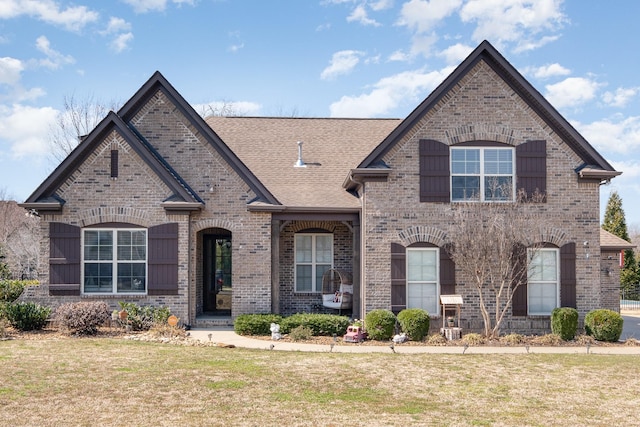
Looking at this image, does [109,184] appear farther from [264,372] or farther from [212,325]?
[264,372]

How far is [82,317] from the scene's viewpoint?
50.8 feet

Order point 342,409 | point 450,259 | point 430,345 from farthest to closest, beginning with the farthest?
point 450,259, point 430,345, point 342,409

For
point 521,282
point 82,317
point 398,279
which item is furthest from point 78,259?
point 521,282

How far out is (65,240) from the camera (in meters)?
17.4

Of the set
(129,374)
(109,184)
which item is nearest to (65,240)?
(109,184)

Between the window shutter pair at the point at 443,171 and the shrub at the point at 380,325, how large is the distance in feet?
11.3

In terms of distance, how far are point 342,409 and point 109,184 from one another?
11.2 meters

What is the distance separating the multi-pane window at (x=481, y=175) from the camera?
17.5 meters

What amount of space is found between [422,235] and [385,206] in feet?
4.25

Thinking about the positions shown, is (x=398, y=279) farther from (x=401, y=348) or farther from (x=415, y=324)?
(x=401, y=348)

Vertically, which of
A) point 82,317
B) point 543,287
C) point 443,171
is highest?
point 443,171

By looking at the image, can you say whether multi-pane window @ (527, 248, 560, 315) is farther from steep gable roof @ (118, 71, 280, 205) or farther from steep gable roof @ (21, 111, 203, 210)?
steep gable roof @ (21, 111, 203, 210)

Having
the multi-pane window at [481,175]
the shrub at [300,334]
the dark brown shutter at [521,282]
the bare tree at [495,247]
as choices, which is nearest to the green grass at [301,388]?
the shrub at [300,334]

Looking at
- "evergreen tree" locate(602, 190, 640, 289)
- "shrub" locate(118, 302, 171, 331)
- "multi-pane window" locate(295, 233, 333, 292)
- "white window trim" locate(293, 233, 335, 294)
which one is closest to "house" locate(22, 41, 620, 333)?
"shrub" locate(118, 302, 171, 331)
